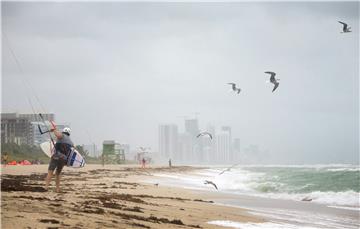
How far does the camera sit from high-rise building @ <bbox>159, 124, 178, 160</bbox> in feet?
477

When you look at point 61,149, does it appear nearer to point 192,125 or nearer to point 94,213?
point 94,213

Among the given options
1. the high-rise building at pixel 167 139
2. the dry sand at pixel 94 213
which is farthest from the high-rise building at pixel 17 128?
the dry sand at pixel 94 213

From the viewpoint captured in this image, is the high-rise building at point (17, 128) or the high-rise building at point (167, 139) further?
the high-rise building at point (167, 139)

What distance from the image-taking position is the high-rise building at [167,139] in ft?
477

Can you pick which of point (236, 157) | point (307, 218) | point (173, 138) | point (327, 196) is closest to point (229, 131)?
point (236, 157)

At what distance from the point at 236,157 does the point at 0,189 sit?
363 ft

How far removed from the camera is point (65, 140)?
1002 cm

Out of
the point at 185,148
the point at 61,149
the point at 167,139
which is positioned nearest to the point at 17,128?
the point at 185,148

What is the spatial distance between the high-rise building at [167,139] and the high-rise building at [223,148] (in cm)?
2828

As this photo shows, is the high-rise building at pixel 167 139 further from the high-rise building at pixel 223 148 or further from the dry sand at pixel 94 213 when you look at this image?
the dry sand at pixel 94 213

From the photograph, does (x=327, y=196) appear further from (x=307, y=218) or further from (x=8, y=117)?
(x=8, y=117)

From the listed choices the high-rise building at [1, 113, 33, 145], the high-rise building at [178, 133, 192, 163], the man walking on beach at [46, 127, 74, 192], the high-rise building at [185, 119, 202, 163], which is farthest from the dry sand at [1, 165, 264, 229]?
the high-rise building at [178, 133, 192, 163]

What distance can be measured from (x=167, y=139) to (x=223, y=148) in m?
38.3

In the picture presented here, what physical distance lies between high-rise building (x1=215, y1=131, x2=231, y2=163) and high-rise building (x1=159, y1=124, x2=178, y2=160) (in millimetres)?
28283
